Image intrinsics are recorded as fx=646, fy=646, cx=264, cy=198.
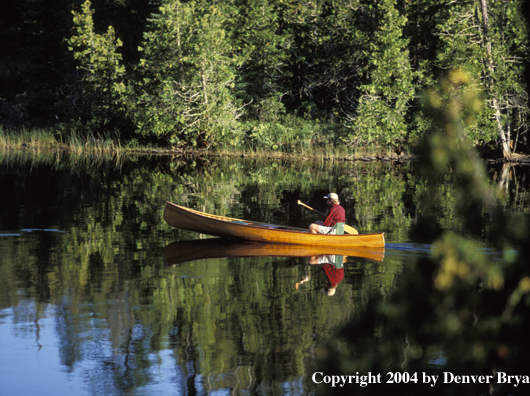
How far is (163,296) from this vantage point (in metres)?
9.52

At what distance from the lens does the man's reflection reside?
10.2m

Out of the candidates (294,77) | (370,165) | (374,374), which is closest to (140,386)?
(374,374)

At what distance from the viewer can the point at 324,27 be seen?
35969mm

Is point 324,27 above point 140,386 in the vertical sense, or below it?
above

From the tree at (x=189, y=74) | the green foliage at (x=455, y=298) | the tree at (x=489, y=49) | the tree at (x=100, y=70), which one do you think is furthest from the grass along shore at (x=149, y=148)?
the green foliage at (x=455, y=298)

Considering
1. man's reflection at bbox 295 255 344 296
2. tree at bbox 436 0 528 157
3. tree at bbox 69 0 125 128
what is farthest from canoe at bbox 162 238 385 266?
tree at bbox 69 0 125 128

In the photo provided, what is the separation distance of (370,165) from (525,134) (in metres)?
8.08

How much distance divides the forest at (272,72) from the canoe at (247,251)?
55.8 feet

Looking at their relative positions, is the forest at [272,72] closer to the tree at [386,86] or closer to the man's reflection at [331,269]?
the tree at [386,86]

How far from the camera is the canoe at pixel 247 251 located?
12320mm

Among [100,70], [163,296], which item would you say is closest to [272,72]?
[100,70]

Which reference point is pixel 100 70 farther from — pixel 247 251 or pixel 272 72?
pixel 247 251

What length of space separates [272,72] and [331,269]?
2685 centimetres

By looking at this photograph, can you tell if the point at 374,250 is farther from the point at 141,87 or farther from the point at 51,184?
the point at 141,87
